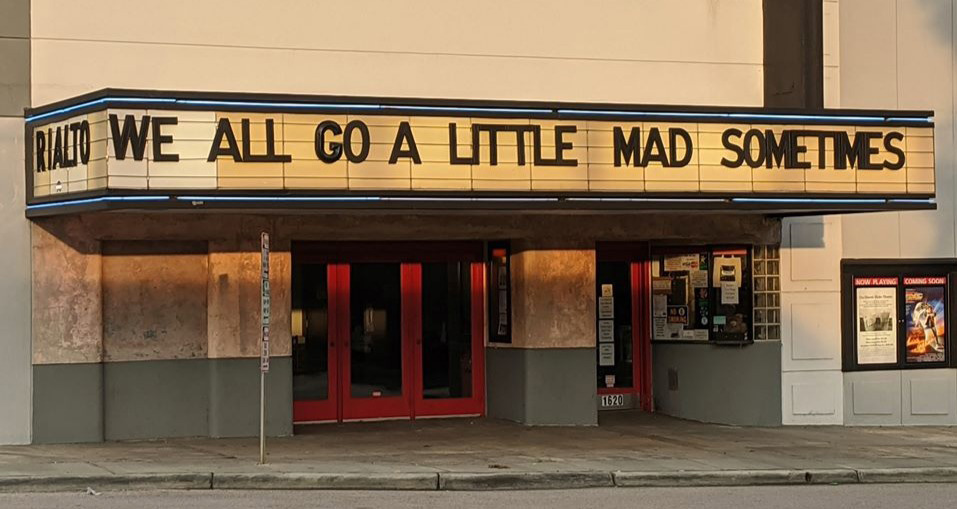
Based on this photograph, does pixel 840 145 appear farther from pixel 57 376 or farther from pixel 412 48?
pixel 57 376

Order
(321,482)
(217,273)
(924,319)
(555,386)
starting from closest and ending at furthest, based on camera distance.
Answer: (321,482), (217,273), (555,386), (924,319)

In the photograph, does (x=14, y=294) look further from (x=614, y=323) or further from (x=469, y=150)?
(x=614, y=323)

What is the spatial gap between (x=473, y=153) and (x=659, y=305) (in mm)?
6328

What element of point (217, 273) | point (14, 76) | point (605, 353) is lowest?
point (605, 353)

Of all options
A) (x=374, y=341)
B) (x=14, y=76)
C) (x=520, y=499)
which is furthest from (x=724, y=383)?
(x=14, y=76)

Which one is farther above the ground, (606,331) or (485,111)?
(485,111)

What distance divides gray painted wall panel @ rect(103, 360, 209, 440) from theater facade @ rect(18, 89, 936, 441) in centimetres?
3

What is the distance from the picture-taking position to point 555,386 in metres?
17.8

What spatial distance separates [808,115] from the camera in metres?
15.8

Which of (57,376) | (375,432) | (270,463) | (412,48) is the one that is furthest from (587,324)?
(57,376)

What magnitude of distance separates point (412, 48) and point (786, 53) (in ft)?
16.9

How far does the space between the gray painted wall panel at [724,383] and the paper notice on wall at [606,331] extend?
0.78m

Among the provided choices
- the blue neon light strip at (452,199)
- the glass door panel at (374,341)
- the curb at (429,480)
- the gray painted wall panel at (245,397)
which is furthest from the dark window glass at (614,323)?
the curb at (429,480)

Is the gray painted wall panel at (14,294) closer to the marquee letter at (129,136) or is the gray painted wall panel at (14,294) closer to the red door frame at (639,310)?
the marquee letter at (129,136)
